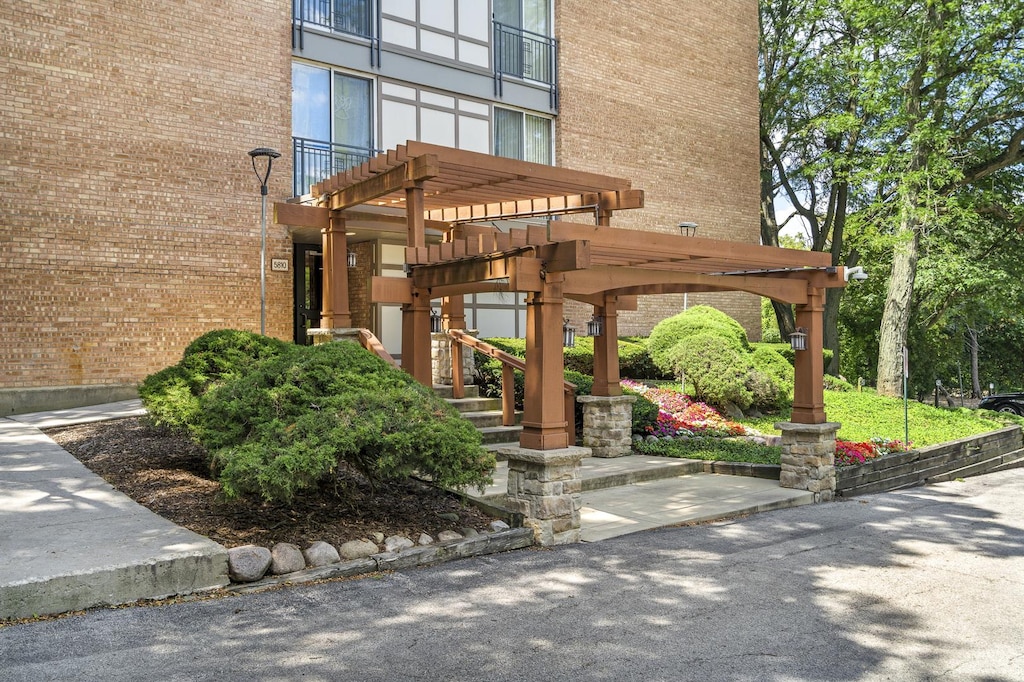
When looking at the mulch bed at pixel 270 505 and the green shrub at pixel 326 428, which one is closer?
the green shrub at pixel 326 428

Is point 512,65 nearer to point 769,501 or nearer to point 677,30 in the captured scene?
point 677,30

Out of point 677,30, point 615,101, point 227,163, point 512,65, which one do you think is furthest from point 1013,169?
point 227,163

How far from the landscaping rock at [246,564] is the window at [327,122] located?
973 centimetres

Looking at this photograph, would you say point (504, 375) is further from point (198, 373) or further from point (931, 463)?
point (931, 463)

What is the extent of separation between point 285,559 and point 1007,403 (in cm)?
2281

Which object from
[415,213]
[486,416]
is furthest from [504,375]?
[415,213]

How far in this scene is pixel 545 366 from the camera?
7.69 meters

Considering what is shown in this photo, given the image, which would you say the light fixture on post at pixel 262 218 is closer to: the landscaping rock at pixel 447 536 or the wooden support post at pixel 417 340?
the wooden support post at pixel 417 340

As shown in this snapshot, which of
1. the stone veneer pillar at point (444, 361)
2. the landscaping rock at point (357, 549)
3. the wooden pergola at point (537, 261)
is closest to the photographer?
the landscaping rock at point (357, 549)

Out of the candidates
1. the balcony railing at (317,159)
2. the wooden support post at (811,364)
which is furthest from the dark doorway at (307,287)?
the wooden support post at (811,364)

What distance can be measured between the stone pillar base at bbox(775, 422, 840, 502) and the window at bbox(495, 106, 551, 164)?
917 cm

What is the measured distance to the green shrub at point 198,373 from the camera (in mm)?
8250

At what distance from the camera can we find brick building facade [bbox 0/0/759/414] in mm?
12070

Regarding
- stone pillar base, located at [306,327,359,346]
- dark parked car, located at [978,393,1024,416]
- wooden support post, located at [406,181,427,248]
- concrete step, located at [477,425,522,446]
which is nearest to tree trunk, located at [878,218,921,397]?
dark parked car, located at [978,393,1024,416]
